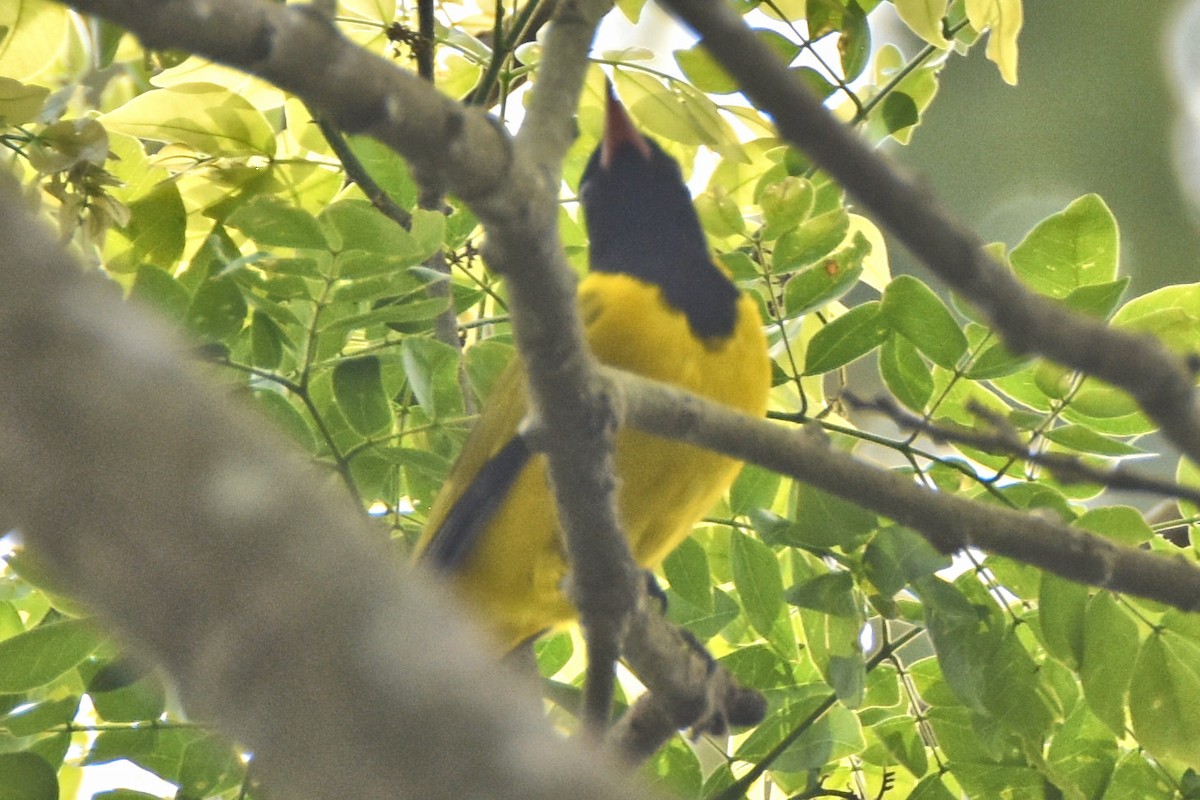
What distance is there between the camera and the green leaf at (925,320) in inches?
103

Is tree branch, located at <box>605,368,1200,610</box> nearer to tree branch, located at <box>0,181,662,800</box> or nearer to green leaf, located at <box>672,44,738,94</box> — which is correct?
green leaf, located at <box>672,44,738,94</box>

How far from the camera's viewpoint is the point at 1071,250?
2600mm

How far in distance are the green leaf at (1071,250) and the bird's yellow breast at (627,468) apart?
56cm

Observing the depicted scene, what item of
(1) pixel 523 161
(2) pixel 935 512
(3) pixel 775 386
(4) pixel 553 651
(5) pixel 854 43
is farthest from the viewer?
(4) pixel 553 651

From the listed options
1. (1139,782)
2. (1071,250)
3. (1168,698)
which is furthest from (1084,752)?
(1071,250)

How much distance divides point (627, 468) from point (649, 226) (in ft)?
2.68

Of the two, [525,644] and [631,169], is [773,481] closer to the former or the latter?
[525,644]

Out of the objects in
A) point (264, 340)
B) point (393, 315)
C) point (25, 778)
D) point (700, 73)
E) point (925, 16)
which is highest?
point (925, 16)

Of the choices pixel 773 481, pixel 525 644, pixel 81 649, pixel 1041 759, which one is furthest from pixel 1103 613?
pixel 81 649

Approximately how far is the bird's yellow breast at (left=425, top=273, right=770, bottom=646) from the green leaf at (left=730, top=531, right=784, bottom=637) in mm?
140

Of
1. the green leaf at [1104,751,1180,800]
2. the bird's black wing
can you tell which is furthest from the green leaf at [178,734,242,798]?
the green leaf at [1104,751,1180,800]

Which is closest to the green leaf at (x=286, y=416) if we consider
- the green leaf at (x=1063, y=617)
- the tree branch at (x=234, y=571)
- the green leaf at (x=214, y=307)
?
the green leaf at (x=214, y=307)

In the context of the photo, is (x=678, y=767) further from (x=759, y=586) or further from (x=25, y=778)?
(x=25, y=778)

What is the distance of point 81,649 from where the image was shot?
8.55 feet
